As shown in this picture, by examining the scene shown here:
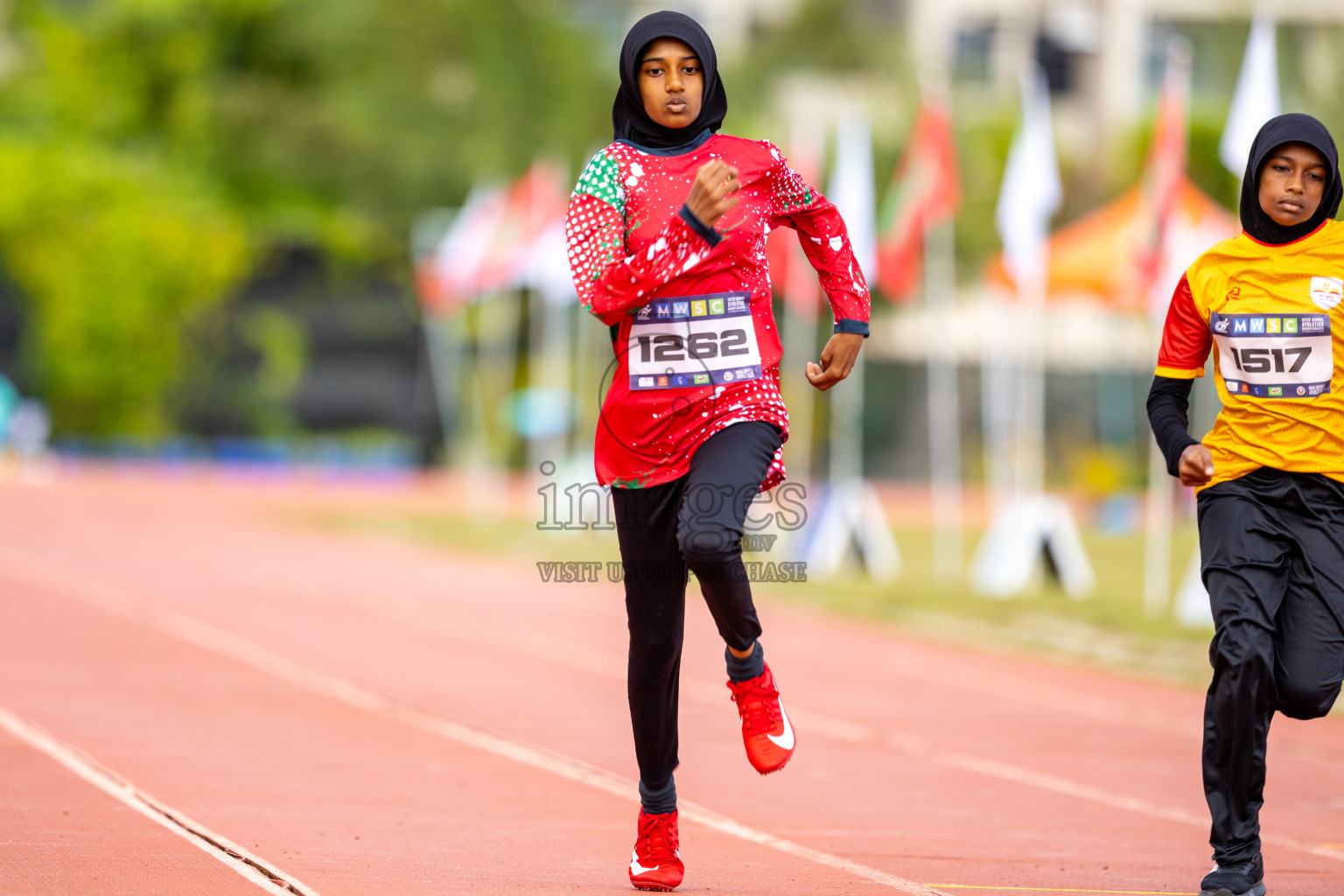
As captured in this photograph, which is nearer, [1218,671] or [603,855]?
[1218,671]

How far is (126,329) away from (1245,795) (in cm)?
3017

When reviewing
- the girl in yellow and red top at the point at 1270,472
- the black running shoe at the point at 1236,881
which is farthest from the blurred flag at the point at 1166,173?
the black running shoe at the point at 1236,881

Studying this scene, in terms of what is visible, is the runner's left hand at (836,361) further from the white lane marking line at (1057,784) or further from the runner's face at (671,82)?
the white lane marking line at (1057,784)

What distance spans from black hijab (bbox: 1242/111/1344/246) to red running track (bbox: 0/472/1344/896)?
6.35ft

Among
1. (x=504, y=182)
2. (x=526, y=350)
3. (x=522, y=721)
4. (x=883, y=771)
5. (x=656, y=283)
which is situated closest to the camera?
(x=656, y=283)

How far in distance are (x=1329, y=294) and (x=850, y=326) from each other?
4.32 ft

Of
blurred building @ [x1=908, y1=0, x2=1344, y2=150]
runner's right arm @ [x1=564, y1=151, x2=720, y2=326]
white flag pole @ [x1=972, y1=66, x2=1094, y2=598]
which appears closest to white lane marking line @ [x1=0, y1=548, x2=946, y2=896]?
runner's right arm @ [x1=564, y1=151, x2=720, y2=326]

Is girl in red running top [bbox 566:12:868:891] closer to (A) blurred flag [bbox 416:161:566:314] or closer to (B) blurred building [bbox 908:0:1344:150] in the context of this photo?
(A) blurred flag [bbox 416:161:566:314]

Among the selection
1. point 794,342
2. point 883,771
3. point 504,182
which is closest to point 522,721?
point 883,771

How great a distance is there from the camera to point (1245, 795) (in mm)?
4910

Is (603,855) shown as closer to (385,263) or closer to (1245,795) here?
(1245,795)

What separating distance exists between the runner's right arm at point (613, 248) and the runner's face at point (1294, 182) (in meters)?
1.58

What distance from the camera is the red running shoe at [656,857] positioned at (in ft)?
16.5

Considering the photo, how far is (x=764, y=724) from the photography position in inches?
197
